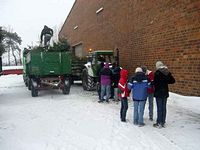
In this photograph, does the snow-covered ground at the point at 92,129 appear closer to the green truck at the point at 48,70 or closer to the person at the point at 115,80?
the person at the point at 115,80

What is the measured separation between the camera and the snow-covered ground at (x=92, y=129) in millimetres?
7906

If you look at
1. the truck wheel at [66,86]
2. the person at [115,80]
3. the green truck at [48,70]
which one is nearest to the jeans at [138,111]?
the person at [115,80]

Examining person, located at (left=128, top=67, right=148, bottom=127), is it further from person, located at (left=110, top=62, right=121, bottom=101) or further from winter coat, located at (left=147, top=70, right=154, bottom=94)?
person, located at (left=110, top=62, right=121, bottom=101)

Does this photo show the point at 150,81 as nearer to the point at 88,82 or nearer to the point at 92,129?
the point at 92,129

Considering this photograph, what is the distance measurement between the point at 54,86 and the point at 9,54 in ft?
240

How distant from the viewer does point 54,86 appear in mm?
17672

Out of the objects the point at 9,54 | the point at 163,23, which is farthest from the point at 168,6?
the point at 9,54

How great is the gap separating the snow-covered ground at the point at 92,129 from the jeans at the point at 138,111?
22 centimetres

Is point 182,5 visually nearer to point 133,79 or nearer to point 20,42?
point 133,79

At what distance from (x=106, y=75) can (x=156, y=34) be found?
3013 millimetres

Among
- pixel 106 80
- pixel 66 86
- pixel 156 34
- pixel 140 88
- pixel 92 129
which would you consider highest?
pixel 156 34

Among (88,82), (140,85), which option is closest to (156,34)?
(88,82)

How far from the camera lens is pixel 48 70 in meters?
17.8

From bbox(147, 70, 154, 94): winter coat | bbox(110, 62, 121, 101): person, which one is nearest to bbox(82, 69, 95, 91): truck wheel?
bbox(110, 62, 121, 101): person
